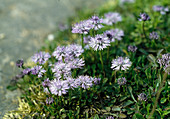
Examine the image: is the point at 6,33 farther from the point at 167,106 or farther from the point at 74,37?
the point at 167,106

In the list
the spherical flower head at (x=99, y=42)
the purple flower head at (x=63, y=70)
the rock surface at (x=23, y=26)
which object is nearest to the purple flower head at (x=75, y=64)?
the purple flower head at (x=63, y=70)

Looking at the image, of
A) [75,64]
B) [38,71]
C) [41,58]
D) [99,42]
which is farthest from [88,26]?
[38,71]

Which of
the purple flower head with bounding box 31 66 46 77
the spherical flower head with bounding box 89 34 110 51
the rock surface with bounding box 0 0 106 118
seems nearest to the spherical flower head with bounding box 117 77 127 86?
the spherical flower head with bounding box 89 34 110 51

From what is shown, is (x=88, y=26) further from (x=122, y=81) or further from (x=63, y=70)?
(x=122, y=81)

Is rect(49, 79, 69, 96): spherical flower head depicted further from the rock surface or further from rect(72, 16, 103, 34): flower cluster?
the rock surface

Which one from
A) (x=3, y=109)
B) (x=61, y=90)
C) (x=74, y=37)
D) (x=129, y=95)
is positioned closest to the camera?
(x=61, y=90)

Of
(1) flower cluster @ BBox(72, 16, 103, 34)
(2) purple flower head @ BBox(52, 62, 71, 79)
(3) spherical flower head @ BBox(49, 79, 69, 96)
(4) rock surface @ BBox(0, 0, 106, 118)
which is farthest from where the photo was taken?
(4) rock surface @ BBox(0, 0, 106, 118)

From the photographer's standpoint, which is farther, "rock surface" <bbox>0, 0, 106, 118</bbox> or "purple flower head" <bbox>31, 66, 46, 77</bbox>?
"rock surface" <bbox>0, 0, 106, 118</bbox>

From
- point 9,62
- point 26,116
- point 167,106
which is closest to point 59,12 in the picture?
point 9,62

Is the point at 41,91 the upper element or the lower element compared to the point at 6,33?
lower
